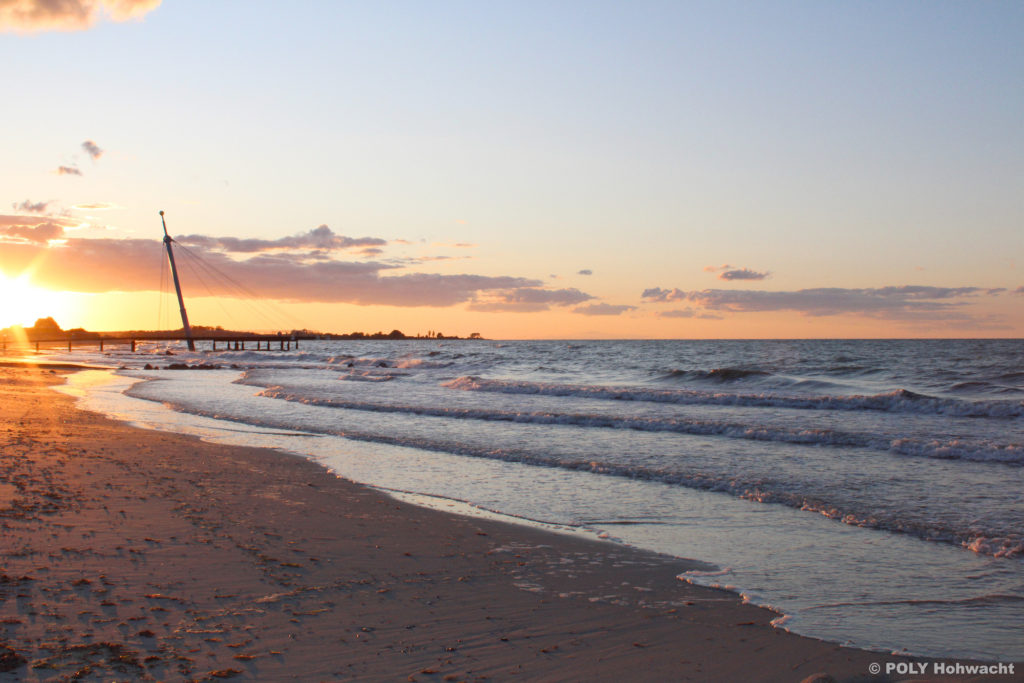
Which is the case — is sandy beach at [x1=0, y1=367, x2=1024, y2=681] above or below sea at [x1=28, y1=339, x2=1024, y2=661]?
above

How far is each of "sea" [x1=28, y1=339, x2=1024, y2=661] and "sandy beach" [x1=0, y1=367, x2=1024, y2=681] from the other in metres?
0.70

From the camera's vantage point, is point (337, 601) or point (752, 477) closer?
point (337, 601)

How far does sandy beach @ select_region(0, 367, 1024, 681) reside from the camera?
4.25m

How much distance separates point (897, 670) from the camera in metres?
4.50

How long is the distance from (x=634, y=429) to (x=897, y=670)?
13491mm

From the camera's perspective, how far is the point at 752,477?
36.7 ft

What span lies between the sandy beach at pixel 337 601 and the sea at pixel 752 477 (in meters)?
0.70

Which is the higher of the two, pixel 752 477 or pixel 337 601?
pixel 337 601

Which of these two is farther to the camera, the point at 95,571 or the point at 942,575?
the point at 942,575

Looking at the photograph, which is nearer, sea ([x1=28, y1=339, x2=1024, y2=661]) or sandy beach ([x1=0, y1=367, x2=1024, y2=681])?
sandy beach ([x1=0, y1=367, x2=1024, y2=681])

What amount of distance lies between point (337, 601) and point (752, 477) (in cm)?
789

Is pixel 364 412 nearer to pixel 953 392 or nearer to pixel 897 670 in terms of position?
pixel 897 670

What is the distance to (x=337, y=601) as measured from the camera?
5379mm

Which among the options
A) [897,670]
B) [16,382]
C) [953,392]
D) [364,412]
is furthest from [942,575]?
[16,382]
